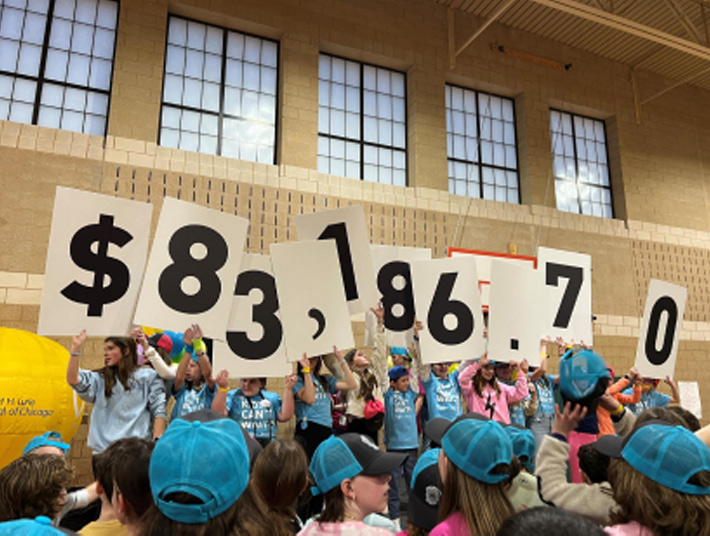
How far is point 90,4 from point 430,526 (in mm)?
8646

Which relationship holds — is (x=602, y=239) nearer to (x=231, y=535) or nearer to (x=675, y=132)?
(x=675, y=132)

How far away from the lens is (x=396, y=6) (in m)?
9.78

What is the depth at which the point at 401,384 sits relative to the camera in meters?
5.16

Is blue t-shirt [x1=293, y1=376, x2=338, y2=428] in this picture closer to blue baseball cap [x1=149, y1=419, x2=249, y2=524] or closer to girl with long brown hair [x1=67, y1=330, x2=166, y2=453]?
girl with long brown hair [x1=67, y1=330, x2=166, y2=453]

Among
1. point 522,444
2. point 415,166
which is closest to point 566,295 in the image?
point 522,444

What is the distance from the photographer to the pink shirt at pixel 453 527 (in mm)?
1537

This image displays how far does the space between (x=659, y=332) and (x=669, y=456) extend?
417 centimetres

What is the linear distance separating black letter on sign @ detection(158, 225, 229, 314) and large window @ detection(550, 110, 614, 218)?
333 inches

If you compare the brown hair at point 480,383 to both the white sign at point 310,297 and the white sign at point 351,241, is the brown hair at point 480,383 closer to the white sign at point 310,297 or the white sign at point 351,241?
the white sign at point 351,241

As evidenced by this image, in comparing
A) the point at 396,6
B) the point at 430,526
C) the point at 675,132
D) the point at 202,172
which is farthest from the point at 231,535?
the point at 675,132

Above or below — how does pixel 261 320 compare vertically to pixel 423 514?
above

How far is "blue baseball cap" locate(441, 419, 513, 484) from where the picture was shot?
1.60 m

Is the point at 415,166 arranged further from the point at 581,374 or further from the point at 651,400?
the point at 581,374

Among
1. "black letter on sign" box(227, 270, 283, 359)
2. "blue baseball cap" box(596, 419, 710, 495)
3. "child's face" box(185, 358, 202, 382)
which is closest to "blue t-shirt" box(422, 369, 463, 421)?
"black letter on sign" box(227, 270, 283, 359)
